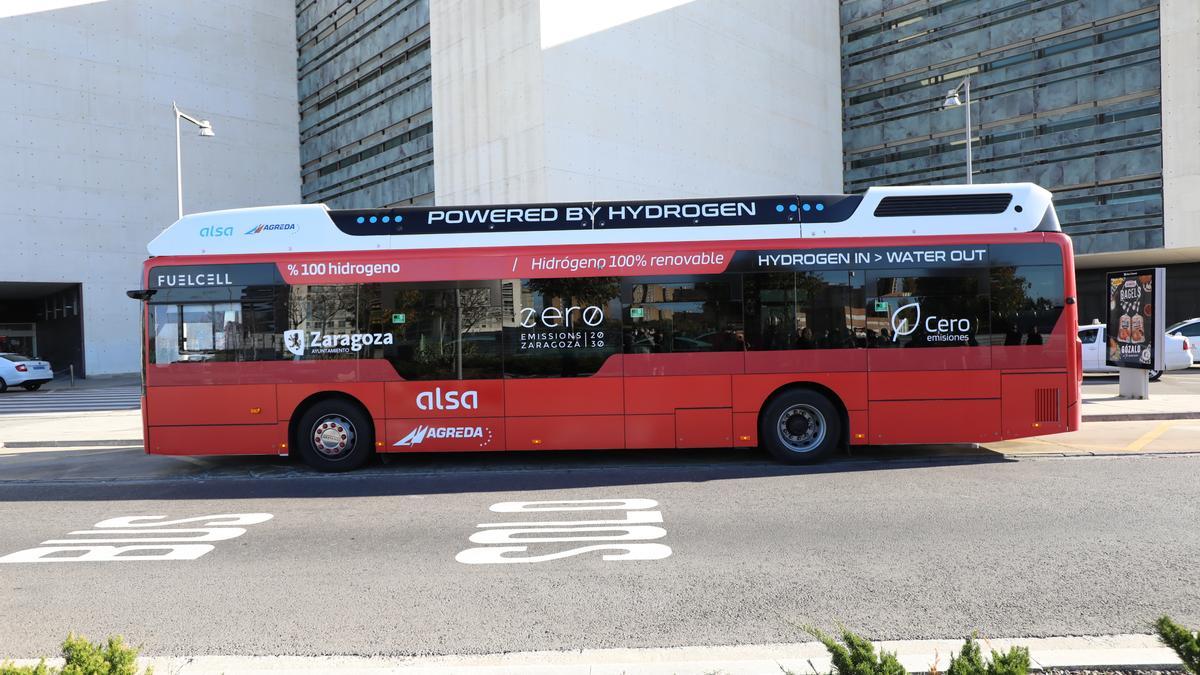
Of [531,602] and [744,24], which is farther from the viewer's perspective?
[744,24]

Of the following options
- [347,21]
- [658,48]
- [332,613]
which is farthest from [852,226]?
[347,21]

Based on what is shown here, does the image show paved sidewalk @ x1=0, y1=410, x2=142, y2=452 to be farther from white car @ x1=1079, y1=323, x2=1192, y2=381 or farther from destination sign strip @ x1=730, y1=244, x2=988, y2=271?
white car @ x1=1079, y1=323, x2=1192, y2=381

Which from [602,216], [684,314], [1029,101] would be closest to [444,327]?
[602,216]

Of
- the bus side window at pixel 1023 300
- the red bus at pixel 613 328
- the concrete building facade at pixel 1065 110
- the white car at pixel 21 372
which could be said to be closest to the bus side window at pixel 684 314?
the red bus at pixel 613 328

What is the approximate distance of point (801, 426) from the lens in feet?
29.5

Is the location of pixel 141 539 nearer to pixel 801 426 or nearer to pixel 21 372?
pixel 801 426

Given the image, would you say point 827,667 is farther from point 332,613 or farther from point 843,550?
point 332,613

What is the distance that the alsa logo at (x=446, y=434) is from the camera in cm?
901

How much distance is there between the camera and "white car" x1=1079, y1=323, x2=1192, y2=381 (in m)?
20.9

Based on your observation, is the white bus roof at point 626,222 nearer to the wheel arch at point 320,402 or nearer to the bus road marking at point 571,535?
the wheel arch at point 320,402

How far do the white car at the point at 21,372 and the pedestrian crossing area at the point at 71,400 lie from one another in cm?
45

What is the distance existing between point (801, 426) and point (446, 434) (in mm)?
4494

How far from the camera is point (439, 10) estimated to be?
29938 millimetres

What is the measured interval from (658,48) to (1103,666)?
28769mm
